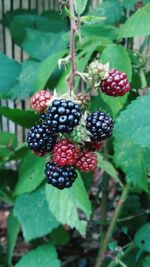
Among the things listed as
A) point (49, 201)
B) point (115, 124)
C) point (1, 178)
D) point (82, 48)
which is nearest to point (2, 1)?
point (1, 178)

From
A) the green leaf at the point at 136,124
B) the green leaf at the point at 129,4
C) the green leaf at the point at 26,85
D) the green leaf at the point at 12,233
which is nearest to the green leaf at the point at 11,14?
the green leaf at the point at 26,85

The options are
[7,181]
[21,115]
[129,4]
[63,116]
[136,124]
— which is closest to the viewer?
[63,116]

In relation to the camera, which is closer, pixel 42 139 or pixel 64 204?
pixel 42 139

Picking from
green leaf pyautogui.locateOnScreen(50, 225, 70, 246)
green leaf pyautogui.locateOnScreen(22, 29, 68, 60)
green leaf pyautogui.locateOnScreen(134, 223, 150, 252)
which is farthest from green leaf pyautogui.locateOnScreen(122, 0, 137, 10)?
green leaf pyautogui.locateOnScreen(50, 225, 70, 246)

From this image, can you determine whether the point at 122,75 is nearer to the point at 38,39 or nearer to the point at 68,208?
the point at 68,208

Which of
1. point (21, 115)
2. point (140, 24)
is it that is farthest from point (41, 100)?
point (140, 24)

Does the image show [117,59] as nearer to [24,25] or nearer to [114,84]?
[114,84]
